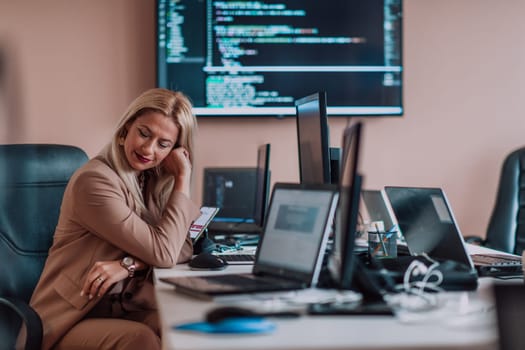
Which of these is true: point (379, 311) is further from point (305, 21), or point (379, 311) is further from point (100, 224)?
point (305, 21)

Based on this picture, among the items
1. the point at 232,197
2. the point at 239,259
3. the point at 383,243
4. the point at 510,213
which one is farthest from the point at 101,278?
the point at 510,213

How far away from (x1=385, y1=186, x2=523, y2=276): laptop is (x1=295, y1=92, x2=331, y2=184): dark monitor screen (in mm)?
227

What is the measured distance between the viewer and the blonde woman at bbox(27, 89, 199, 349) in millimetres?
1940

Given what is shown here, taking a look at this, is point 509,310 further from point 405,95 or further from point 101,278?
point 405,95

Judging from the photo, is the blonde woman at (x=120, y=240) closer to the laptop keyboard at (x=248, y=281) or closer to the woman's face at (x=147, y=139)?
the woman's face at (x=147, y=139)

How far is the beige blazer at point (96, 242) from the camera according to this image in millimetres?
1963

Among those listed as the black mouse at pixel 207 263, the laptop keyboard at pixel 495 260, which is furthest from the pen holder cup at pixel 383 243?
the black mouse at pixel 207 263

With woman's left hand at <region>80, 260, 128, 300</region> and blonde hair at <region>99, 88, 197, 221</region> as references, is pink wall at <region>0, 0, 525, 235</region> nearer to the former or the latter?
blonde hair at <region>99, 88, 197, 221</region>

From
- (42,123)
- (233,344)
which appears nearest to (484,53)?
(42,123)

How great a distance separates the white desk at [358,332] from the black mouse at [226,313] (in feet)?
0.16

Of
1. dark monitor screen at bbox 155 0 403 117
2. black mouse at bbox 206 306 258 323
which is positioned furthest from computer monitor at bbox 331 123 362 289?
dark monitor screen at bbox 155 0 403 117

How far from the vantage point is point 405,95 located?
381 centimetres

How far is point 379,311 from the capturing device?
134cm

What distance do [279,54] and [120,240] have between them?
194 cm
